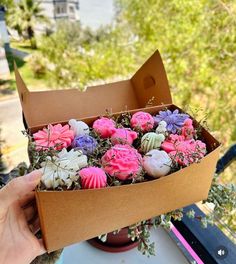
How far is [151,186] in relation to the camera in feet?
1.40

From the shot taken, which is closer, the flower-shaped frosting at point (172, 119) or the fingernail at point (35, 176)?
the fingernail at point (35, 176)

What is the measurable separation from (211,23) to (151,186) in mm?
1865

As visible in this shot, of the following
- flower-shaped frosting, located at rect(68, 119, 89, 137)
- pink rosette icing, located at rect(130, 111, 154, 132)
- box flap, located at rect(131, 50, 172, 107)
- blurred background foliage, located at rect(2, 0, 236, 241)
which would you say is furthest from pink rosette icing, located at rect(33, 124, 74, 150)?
blurred background foliage, located at rect(2, 0, 236, 241)

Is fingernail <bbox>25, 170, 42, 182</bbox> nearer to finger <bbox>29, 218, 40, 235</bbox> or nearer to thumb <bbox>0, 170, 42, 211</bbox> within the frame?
thumb <bbox>0, 170, 42, 211</bbox>

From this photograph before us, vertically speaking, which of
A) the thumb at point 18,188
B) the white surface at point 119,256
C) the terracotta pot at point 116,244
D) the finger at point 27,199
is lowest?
the white surface at point 119,256

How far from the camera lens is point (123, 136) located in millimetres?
542

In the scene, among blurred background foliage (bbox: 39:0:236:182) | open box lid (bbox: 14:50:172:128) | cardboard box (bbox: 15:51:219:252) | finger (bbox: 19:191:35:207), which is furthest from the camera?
blurred background foliage (bbox: 39:0:236:182)

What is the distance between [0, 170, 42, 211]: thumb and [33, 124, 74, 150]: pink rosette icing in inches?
2.9

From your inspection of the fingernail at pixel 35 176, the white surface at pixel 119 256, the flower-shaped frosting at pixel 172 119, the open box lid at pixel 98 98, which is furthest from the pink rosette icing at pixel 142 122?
the white surface at pixel 119 256

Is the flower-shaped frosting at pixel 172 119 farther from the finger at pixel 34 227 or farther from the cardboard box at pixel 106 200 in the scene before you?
the finger at pixel 34 227

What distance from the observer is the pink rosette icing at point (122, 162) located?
1.50ft

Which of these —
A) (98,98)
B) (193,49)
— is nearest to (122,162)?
(98,98)

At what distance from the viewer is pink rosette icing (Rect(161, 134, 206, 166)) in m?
0.47

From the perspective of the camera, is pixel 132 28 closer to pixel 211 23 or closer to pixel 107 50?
pixel 107 50
